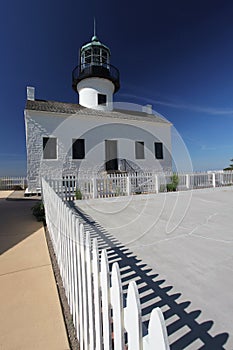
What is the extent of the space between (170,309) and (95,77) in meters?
16.8

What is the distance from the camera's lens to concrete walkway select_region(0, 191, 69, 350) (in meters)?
1.61

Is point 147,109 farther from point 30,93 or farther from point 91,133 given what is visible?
point 30,93

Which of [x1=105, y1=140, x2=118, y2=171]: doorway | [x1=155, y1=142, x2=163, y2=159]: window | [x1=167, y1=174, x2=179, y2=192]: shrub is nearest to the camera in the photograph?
[x1=167, y1=174, x2=179, y2=192]: shrub

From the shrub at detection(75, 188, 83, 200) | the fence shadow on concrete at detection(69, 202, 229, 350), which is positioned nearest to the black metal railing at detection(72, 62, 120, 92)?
the shrub at detection(75, 188, 83, 200)

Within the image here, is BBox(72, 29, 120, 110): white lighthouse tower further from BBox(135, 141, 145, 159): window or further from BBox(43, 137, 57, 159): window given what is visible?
BBox(43, 137, 57, 159): window

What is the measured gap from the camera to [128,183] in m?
8.75

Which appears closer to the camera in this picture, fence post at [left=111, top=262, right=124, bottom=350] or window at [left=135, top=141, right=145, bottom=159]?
fence post at [left=111, top=262, right=124, bottom=350]

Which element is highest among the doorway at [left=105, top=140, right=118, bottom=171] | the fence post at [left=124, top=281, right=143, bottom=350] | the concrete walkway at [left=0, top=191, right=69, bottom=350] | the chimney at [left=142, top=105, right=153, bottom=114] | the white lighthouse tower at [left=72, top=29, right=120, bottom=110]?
the white lighthouse tower at [left=72, top=29, right=120, bottom=110]

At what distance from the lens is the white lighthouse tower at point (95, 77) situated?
1511 cm

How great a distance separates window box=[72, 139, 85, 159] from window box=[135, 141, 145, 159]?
446cm

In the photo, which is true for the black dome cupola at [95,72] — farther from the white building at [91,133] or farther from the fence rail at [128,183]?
the fence rail at [128,183]

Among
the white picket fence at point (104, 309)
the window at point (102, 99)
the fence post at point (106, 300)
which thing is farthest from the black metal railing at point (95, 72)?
the fence post at point (106, 300)

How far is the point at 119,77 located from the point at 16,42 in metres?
8.91

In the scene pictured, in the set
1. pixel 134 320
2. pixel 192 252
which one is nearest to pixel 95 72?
pixel 192 252
